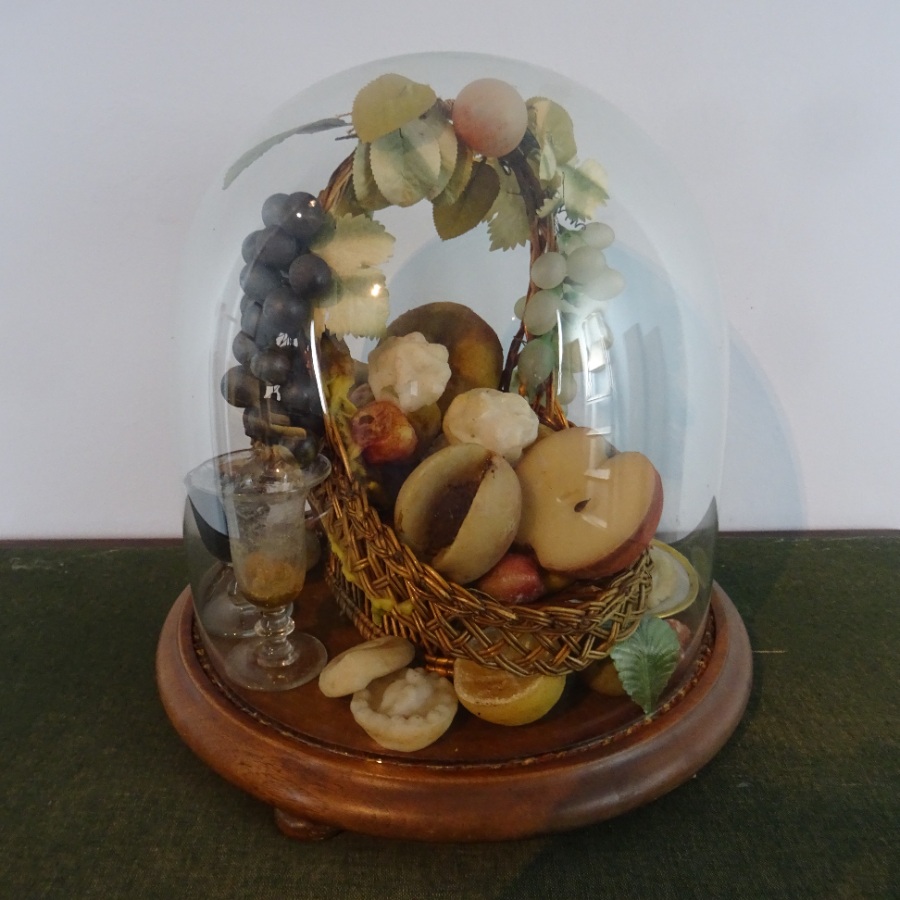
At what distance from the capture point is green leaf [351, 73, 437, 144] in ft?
1.80

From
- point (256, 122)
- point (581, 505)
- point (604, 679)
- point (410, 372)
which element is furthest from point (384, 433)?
point (256, 122)

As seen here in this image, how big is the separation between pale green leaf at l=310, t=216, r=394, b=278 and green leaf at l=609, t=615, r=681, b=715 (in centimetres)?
34

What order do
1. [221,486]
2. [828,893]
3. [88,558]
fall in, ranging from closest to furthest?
[828,893] → [221,486] → [88,558]

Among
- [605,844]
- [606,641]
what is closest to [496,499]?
[606,641]

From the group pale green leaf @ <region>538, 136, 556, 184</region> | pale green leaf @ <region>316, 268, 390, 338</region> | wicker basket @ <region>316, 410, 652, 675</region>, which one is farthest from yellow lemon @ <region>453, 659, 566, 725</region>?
pale green leaf @ <region>538, 136, 556, 184</region>

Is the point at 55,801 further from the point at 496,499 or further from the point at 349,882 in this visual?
the point at 496,499

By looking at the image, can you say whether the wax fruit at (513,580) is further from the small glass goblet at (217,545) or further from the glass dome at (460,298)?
the small glass goblet at (217,545)

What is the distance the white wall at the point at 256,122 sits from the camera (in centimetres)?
83

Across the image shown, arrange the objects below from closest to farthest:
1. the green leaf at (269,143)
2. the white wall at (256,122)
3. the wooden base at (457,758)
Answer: the wooden base at (457,758)
the green leaf at (269,143)
the white wall at (256,122)

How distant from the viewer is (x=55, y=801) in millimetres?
590

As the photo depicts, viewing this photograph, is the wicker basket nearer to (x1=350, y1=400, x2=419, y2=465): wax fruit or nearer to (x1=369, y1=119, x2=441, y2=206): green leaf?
(x1=350, y1=400, x2=419, y2=465): wax fruit

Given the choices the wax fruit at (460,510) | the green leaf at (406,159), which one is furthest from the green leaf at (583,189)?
the wax fruit at (460,510)

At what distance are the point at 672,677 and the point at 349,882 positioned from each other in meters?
0.29

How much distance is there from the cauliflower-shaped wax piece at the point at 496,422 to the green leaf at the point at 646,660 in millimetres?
167
